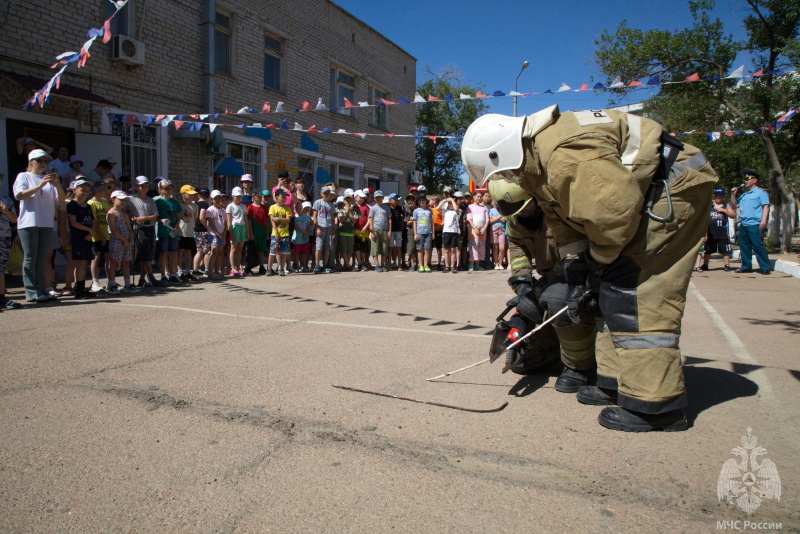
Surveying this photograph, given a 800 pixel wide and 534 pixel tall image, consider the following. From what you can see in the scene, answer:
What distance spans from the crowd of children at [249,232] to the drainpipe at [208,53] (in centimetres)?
351

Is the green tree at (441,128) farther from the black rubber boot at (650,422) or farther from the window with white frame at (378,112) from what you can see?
the black rubber boot at (650,422)

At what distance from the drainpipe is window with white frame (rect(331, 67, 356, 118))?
584 cm

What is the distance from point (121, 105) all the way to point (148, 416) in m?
11.2

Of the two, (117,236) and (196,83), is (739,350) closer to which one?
(117,236)

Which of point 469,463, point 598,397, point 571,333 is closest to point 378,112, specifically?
point 571,333

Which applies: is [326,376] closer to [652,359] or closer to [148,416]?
[148,416]

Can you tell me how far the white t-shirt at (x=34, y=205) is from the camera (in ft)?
22.4

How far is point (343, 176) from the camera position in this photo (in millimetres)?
21172

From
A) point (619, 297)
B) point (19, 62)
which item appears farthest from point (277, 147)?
point (619, 297)

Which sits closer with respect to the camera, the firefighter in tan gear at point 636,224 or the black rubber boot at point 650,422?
the firefighter in tan gear at point 636,224

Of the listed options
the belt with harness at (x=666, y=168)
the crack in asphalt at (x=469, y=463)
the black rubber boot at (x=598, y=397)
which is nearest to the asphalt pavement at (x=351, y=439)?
the crack in asphalt at (x=469, y=463)

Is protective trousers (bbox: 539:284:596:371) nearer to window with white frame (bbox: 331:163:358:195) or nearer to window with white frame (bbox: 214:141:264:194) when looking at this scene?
window with white frame (bbox: 214:141:264:194)

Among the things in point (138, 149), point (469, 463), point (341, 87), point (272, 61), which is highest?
point (341, 87)

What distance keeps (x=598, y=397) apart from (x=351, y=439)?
1558mm
